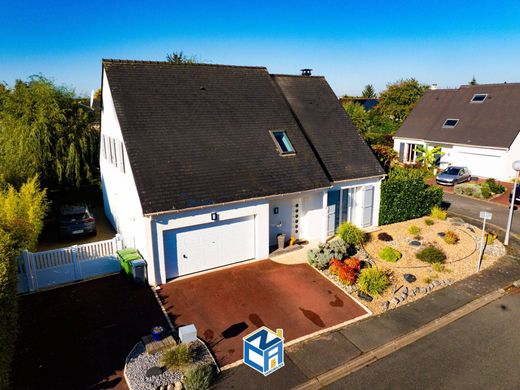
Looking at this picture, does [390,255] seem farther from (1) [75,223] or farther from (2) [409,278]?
(1) [75,223]

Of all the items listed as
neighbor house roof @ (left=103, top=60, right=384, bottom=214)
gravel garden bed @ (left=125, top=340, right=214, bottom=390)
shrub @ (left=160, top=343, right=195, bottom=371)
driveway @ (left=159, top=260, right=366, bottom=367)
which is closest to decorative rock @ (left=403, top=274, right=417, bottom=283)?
driveway @ (left=159, top=260, right=366, bottom=367)

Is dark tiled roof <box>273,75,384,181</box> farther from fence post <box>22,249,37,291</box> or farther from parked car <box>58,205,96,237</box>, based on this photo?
fence post <box>22,249,37,291</box>

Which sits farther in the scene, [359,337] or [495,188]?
[495,188]

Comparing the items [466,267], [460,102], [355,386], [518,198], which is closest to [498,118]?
[460,102]

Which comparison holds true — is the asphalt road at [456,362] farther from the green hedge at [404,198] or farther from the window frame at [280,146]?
the window frame at [280,146]

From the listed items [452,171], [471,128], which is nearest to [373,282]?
[452,171]

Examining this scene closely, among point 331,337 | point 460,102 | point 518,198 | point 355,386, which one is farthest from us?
point 460,102

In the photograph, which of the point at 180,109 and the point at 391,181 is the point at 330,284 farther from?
the point at 180,109
